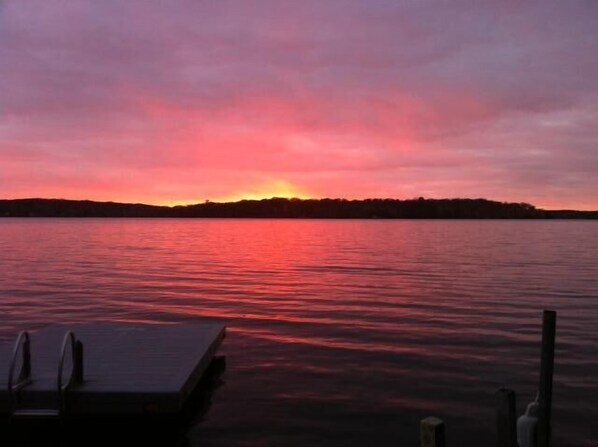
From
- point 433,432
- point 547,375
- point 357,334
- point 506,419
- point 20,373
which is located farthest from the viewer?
point 357,334

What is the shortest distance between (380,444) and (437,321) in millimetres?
9886

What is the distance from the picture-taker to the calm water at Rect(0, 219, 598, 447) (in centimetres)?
1002

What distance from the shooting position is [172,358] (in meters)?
11.1

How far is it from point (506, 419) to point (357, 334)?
9.75 meters

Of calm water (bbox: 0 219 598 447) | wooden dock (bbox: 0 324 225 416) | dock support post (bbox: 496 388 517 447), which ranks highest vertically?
dock support post (bbox: 496 388 517 447)

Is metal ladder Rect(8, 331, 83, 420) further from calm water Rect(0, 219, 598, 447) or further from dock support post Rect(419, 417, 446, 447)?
dock support post Rect(419, 417, 446, 447)

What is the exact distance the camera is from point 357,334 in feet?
54.1

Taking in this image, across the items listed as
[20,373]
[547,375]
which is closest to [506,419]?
[547,375]


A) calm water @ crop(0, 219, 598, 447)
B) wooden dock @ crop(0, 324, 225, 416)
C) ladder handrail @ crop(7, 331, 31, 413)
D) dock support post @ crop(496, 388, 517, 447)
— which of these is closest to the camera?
dock support post @ crop(496, 388, 517, 447)

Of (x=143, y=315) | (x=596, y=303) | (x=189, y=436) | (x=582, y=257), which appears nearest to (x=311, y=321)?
(x=143, y=315)

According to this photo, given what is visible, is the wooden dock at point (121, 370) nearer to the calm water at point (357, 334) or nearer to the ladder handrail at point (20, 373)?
the ladder handrail at point (20, 373)

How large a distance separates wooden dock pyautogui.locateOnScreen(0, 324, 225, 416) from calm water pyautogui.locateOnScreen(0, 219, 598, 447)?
0.86 metres

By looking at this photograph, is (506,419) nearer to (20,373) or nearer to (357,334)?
(20,373)

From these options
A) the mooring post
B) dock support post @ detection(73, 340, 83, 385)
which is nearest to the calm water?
dock support post @ detection(73, 340, 83, 385)
